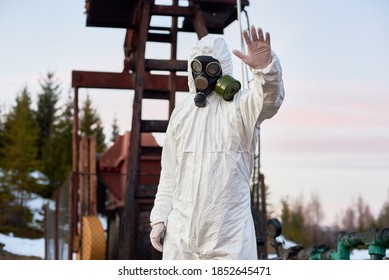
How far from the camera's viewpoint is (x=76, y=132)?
846 cm

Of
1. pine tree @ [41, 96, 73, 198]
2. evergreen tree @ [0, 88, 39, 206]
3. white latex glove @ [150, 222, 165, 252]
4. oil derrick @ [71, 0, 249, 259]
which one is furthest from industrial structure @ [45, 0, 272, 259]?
pine tree @ [41, 96, 73, 198]

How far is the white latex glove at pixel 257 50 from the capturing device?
3.03 metres

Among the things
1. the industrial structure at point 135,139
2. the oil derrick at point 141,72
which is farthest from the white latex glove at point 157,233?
the oil derrick at point 141,72

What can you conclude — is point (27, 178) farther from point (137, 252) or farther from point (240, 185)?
point (240, 185)

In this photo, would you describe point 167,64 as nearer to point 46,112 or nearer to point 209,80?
point 209,80

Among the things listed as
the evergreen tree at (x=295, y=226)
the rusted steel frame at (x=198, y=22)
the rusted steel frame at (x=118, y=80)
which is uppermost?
the rusted steel frame at (x=198, y=22)

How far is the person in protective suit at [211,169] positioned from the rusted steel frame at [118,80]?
4.46 meters

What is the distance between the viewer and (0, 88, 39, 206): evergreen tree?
747 inches

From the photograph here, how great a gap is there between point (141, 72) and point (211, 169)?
4268mm

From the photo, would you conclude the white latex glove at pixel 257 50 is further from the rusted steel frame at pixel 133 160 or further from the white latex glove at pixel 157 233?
the rusted steel frame at pixel 133 160

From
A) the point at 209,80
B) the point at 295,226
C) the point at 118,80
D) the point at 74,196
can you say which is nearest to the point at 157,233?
the point at 209,80

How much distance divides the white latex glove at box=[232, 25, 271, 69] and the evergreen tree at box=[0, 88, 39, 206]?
1585 centimetres

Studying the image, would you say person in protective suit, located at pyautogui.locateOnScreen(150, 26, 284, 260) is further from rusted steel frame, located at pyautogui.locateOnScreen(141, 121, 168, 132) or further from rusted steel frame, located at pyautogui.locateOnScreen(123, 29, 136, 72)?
rusted steel frame, located at pyautogui.locateOnScreen(123, 29, 136, 72)
